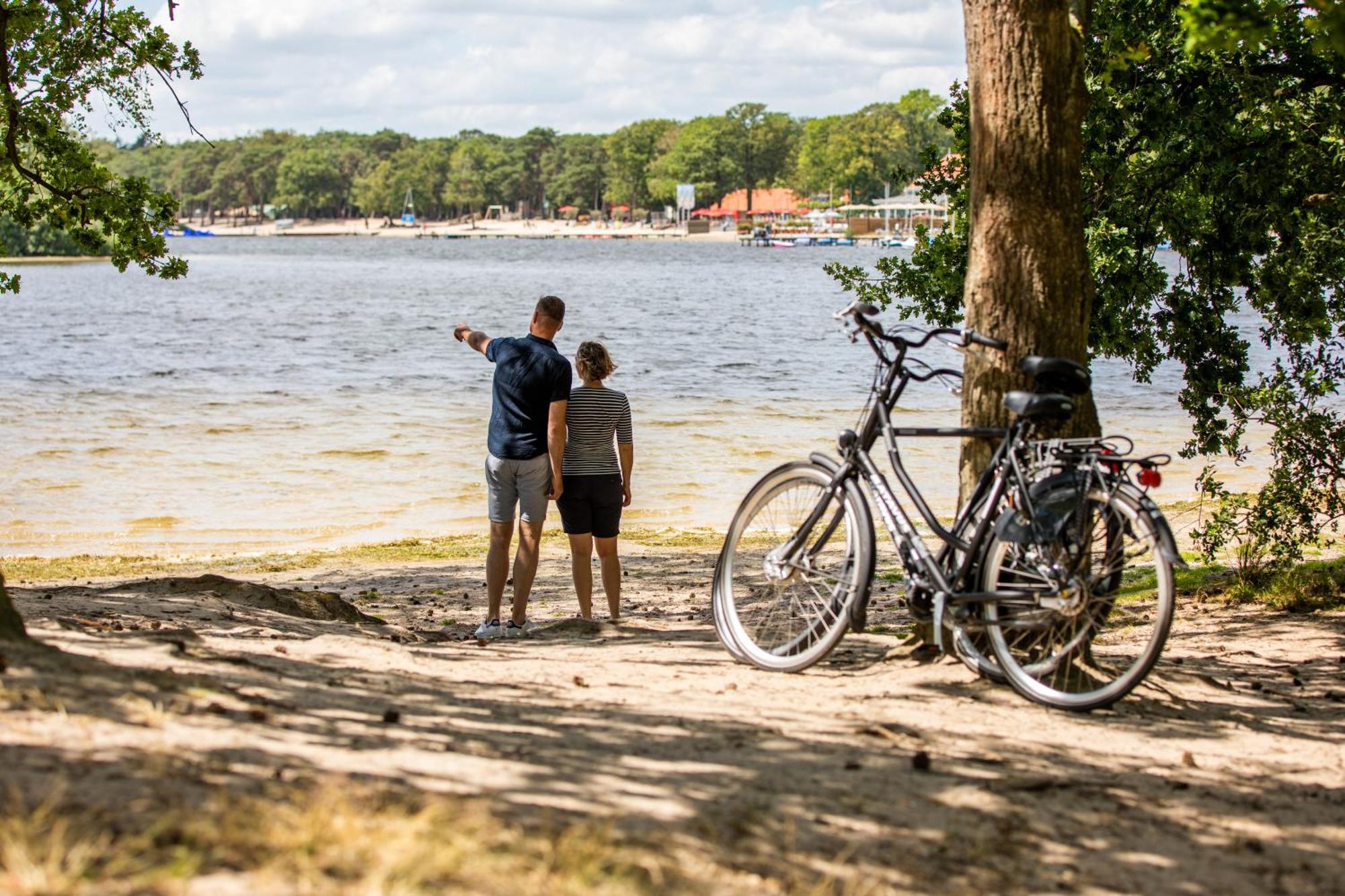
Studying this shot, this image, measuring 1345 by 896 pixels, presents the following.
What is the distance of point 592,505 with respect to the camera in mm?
8953

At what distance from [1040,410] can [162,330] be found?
2108 inches

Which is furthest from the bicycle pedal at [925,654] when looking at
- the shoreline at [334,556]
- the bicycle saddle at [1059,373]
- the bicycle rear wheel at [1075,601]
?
the shoreline at [334,556]

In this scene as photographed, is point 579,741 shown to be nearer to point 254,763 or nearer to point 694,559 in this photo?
point 254,763

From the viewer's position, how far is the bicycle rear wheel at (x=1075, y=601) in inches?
206

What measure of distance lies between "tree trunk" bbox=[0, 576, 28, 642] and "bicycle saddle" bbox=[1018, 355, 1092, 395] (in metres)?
4.11

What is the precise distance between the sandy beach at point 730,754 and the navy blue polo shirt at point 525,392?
167 centimetres

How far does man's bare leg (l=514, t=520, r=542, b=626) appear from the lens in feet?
29.1

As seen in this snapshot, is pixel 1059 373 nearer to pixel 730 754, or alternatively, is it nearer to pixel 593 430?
pixel 730 754

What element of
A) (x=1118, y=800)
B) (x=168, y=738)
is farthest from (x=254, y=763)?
(x=1118, y=800)

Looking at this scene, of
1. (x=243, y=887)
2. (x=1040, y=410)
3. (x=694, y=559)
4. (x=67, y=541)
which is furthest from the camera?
(x=67, y=541)

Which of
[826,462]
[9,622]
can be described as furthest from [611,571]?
[9,622]

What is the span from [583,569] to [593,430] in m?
0.98

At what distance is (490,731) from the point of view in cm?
477

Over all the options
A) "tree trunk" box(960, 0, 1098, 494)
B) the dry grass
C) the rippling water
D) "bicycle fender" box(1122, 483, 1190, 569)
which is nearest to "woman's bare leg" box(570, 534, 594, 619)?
"tree trunk" box(960, 0, 1098, 494)
